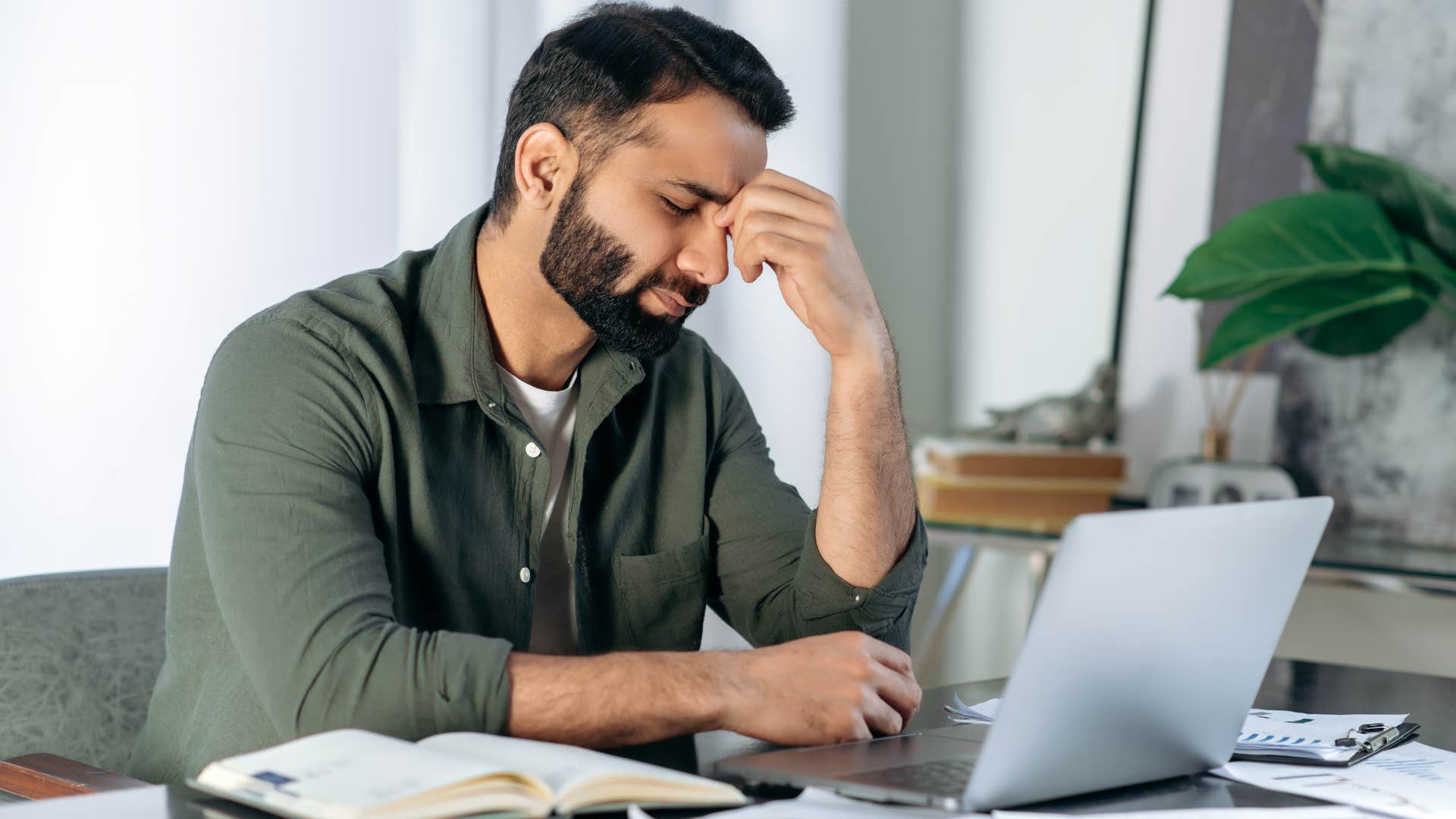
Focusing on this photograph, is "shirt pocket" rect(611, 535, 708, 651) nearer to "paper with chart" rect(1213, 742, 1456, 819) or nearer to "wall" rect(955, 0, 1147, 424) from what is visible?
"paper with chart" rect(1213, 742, 1456, 819)

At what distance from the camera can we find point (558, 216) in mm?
1376

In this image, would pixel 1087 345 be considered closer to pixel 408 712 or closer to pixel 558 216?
pixel 558 216

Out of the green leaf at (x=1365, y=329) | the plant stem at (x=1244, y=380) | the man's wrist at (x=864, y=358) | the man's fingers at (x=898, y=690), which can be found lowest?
the man's fingers at (x=898, y=690)

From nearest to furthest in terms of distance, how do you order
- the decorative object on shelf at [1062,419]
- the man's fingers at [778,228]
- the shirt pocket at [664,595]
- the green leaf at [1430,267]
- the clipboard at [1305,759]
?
the clipboard at [1305,759]
the man's fingers at [778,228]
the shirt pocket at [664,595]
the green leaf at [1430,267]
the decorative object on shelf at [1062,419]

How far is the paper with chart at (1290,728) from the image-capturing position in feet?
3.12

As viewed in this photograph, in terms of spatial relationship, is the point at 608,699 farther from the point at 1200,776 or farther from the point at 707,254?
the point at 707,254

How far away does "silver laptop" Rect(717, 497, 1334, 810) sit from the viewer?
2.46 ft

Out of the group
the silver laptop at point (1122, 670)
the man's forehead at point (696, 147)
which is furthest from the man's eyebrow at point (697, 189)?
the silver laptop at point (1122, 670)

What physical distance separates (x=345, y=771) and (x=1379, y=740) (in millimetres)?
714

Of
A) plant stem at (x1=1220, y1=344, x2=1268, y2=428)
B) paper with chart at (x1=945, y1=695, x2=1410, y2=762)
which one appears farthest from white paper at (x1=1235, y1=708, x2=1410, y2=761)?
plant stem at (x1=1220, y1=344, x2=1268, y2=428)

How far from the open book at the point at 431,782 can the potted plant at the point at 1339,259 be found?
1659mm

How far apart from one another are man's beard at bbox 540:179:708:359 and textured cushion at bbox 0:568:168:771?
1.54 ft

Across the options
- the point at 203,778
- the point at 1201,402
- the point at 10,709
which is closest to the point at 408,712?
the point at 203,778

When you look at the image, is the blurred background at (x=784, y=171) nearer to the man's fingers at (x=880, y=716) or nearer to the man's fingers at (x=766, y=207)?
the man's fingers at (x=766, y=207)
